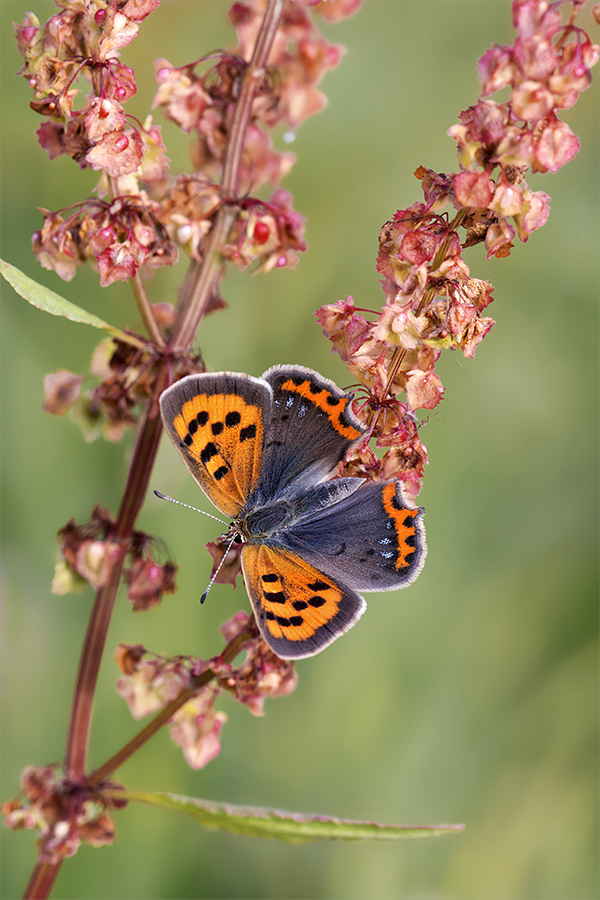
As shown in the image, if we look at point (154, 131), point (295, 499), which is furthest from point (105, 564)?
point (154, 131)

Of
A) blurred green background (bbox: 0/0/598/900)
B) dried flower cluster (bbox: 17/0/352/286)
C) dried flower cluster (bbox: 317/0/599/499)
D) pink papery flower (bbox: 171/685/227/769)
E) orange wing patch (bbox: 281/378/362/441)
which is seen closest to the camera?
dried flower cluster (bbox: 317/0/599/499)

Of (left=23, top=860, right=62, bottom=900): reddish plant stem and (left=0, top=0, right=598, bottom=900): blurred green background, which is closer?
(left=23, top=860, right=62, bottom=900): reddish plant stem

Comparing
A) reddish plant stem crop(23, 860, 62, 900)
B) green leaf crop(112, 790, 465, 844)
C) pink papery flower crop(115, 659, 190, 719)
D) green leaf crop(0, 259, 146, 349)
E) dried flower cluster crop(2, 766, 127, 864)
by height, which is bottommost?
reddish plant stem crop(23, 860, 62, 900)

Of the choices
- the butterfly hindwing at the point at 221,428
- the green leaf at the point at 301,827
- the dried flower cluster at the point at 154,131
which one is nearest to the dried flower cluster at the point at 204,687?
the green leaf at the point at 301,827

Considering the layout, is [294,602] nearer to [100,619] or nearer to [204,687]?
[204,687]

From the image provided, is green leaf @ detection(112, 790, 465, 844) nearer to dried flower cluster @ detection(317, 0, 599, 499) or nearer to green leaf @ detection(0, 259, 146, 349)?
dried flower cluster @ detection(317, 0, 599, 499)

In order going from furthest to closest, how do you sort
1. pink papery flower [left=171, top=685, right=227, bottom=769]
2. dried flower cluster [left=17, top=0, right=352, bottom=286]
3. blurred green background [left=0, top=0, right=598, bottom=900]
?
blurred green background [left=0, top=0, right=598, bottom=900], pink papery flower [left=171, top=685, right=227, bottom=769], dried flower cluster [left=17, top=0, right=352, bottom=286]

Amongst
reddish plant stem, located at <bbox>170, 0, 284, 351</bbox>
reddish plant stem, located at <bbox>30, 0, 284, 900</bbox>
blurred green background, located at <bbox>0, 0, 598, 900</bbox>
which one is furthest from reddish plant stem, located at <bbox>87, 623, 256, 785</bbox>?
blurred green background, located at <bbox>0, 0, 598, 900</bbox>

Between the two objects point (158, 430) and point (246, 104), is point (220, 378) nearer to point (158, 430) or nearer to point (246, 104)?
point (158, 430)
